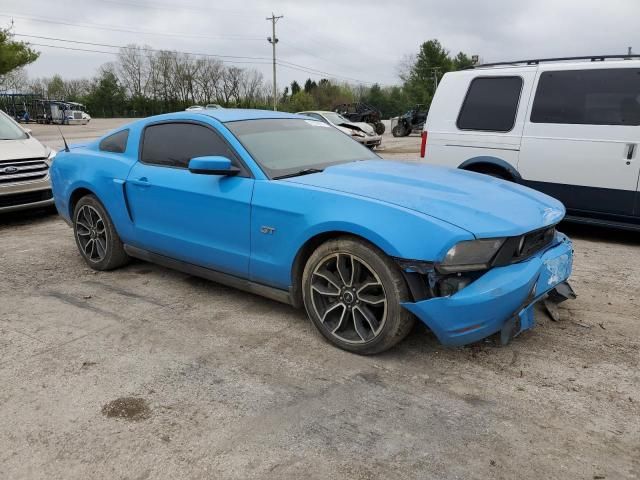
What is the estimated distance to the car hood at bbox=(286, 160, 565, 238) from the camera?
2963 mm

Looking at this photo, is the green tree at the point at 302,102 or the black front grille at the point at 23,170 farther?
the green tree at the point at 302,102

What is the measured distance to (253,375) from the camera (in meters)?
3.04

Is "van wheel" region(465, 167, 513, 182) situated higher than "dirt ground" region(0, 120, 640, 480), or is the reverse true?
"van wheel" region(465, 167, 513, 182)

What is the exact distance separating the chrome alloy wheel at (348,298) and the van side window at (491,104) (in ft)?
12.3

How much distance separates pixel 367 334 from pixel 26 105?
56028 mm

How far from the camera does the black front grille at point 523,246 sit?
2.95 metres

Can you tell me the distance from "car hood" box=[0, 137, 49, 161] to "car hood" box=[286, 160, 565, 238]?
210 inches

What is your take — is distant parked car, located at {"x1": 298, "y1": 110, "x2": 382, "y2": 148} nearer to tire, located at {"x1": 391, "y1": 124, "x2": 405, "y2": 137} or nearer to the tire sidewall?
tire, located at {"x1": 391, "y1": 124, "x2": 405, "y2": 137}

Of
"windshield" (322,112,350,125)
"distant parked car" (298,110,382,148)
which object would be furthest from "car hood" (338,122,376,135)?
"windshield" (322,112,350,125)

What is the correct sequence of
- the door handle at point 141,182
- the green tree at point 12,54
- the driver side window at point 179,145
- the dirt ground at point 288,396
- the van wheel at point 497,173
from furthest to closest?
the green tree at point 12,54 → the van wheel at point 497,173 → the door handle at point 141,182 → the driver side window at point 179,145 → the dirt ground at point 288,396

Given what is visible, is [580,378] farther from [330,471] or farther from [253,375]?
[253,375]

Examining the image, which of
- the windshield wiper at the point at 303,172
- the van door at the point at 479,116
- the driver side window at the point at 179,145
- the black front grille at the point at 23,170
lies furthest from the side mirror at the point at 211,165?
the black front grille at the point at 23,170

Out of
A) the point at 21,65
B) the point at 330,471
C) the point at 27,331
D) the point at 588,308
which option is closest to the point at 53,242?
the point at 27,331

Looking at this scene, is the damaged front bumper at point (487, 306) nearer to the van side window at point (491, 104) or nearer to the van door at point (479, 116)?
the van door at point (479, 116)
